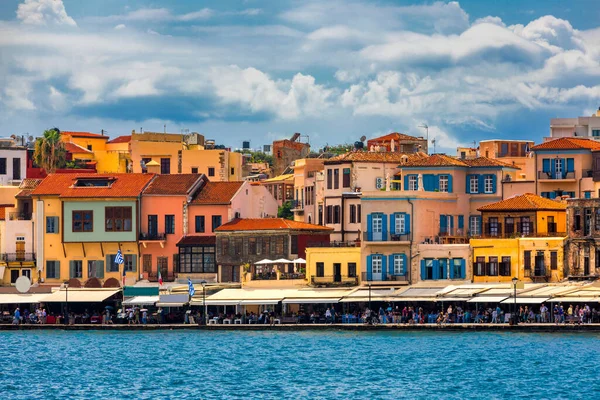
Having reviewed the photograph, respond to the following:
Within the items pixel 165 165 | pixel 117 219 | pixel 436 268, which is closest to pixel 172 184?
pixel 117 219

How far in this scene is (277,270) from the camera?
94688mm

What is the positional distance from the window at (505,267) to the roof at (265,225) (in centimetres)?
1279

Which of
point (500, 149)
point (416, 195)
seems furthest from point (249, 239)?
point (500, 149)

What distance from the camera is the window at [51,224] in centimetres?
10019

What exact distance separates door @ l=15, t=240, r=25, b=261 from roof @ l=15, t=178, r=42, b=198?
313 cm

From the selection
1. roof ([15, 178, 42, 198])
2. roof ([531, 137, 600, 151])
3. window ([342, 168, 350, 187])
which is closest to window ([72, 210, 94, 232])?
roof ([15, 178, 42, 198])

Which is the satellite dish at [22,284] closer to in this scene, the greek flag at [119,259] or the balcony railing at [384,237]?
the greek flag at [119,259]

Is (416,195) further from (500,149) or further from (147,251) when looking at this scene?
(500,149)

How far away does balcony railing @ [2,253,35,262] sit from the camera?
101 meters

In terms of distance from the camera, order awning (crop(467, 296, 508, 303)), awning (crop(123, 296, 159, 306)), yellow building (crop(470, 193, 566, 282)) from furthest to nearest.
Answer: awning (crop(123, 296, 159, 306)) → yellow building (crop(470, 193, 566, 282)) → awning (crop(467, 296, 508, 303))

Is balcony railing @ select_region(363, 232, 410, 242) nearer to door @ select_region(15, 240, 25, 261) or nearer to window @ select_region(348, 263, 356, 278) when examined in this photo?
window @ select_region(348, 263, 356, 278)

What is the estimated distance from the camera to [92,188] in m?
100

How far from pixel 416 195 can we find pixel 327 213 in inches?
380

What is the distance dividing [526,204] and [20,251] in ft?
103
